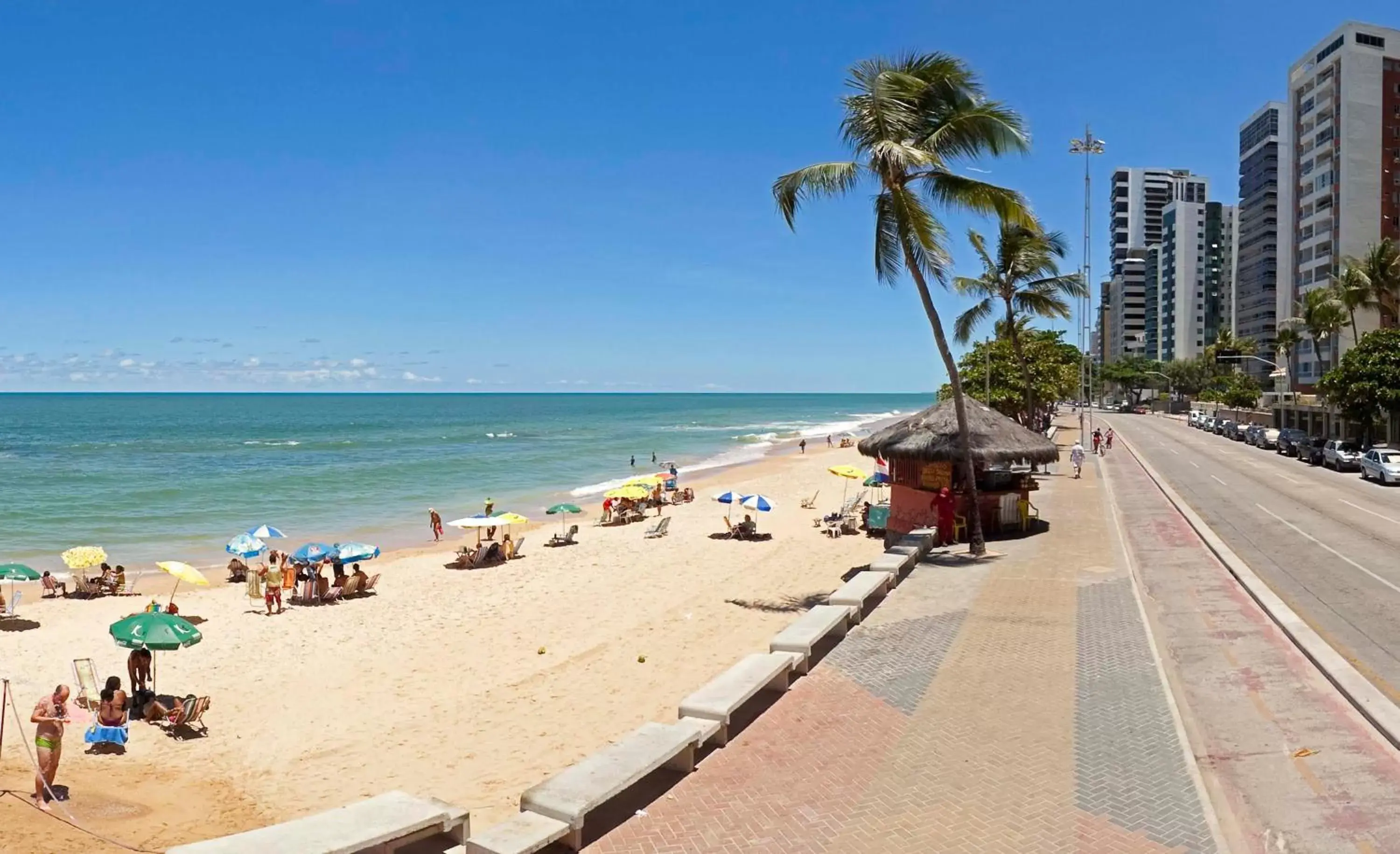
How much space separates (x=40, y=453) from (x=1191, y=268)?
156 m

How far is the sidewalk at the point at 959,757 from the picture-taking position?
5941 millimetres

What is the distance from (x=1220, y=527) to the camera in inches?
816

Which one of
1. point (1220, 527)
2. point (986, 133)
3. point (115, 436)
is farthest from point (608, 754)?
point (115, 436)

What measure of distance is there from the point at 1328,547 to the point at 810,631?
1339 cm

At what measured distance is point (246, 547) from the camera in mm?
21344

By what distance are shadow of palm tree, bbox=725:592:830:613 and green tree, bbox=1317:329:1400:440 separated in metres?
34.0

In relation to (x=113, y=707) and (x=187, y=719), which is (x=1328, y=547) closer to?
(x=187, y=719)

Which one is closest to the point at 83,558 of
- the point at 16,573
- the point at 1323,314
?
the point at 16,573

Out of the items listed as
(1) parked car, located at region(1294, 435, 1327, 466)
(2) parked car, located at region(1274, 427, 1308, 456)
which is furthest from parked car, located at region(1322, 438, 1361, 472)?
(2) parked car, located at region(1274, 427, 1308, 456)

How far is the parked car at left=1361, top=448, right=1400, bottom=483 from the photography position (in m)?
30.3

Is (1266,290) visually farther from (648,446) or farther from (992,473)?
(992,473)

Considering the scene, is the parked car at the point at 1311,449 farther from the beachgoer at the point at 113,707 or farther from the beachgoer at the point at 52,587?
the beachgoer at the point at 52,587

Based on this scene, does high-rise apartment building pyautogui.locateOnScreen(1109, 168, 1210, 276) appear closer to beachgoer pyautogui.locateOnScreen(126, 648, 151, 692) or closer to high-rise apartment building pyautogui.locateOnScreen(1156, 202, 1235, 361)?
high-rise apartment building pyautogui.locateOnScreen(1156, 202, 1235, 361)

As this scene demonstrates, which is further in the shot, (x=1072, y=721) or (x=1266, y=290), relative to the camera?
(x=1266, y=290)
